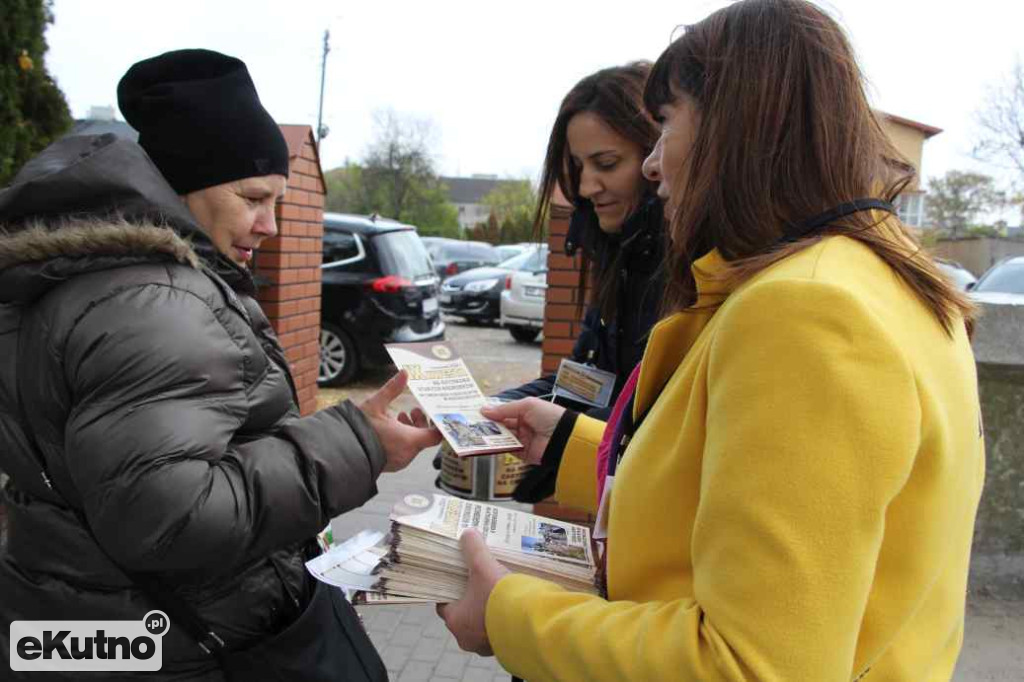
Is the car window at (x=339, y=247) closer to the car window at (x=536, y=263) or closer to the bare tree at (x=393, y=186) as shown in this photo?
the car window at (x=536, y=263)

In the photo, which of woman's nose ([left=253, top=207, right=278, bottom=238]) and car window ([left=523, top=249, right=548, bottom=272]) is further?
car window ([left=523, top=249, right=548, bottom=272])

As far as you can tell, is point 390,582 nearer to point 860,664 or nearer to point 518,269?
point 860,664

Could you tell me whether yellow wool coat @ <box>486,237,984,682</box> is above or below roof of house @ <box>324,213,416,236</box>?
above

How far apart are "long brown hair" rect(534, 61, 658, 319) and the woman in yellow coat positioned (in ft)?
4.03

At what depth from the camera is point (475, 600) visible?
1321mm

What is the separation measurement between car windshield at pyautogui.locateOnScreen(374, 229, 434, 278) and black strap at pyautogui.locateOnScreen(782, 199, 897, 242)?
791 cm

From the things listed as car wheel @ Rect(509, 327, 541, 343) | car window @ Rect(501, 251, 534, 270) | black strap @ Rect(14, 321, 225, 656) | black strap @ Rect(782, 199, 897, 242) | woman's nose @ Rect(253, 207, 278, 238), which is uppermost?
black strap @ Rect(782, 199, 897, 242)

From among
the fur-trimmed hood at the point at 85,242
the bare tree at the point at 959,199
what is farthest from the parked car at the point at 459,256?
the bare tree at the point at 959,199

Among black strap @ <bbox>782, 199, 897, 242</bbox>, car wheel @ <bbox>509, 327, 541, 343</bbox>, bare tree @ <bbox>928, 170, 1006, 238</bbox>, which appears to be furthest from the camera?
bare tree @ <bbox>928, 170, 1006, 238</bbox>

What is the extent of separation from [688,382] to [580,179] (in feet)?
5.81

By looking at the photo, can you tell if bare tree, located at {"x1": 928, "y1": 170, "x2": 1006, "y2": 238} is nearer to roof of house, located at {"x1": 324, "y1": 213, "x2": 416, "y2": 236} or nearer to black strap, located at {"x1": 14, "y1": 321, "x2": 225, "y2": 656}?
roof of house, located at {"x1": 324, "y1": 213, "x2": 416, "y2": 236}

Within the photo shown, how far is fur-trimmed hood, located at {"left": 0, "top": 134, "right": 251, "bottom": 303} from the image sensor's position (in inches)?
56.4

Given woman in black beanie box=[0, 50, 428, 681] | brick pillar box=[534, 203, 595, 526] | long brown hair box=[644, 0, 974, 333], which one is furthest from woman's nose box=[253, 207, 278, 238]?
brick pillar box=[534, 203, 595, 526]

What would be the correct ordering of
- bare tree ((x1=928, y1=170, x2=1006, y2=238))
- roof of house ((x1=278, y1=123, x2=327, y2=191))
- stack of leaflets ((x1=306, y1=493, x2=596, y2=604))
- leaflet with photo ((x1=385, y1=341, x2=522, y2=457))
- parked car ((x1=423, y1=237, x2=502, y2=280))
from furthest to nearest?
1. bare tree ((x1=928, y1=170, x2=1006, y2=238))
2. parked car ((x1=423, y1=237, x2=502, y2=280))
3. roof of house ((x1=278, y1=123, x2=327, y2=191))
4. leaflet with photo ((x1=385, y1=341, x2=522, y2=457))
5. stack of leaflets ((x1=306, y1=493, x2=596, y2=604))
